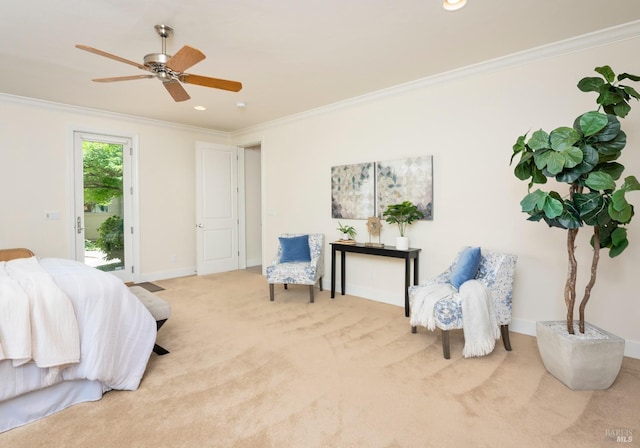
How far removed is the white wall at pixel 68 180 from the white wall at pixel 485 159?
2610 millimetres

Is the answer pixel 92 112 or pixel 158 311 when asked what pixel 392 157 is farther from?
pixel 92 112

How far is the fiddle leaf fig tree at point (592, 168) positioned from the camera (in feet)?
7.36

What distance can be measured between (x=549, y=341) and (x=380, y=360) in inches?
48.8

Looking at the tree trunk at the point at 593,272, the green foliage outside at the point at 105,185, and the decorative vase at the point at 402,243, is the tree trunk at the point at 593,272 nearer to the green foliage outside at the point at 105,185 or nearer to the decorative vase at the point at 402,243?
the decorative vase at the point at 402,243

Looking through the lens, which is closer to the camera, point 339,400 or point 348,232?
point 339,400

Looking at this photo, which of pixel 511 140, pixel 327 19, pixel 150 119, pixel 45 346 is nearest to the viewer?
pixel 45 346

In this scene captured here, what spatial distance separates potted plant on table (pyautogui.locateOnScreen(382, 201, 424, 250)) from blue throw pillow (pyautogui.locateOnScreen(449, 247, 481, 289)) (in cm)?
90

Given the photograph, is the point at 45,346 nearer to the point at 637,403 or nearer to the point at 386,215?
the point at 386,215

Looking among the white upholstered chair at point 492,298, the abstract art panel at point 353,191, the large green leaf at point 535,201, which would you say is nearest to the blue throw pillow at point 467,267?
the white upholstered chair at point 492,298

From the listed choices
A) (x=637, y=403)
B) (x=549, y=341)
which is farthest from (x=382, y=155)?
(x=637, y=403)

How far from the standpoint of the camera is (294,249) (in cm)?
473

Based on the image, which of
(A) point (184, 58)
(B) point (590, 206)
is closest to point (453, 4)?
(B) point (590, 206)

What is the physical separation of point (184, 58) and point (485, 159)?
9.47 ft

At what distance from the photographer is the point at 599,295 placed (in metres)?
2.97
